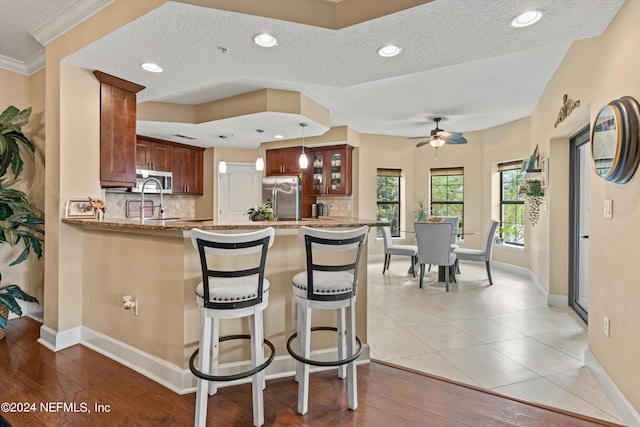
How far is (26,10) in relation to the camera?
2.44m

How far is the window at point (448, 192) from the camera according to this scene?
265 inches

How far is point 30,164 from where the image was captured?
334cm

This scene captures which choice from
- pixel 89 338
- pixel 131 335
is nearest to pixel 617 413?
pixel 131 335

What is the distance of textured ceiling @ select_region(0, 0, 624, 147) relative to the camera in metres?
1.88

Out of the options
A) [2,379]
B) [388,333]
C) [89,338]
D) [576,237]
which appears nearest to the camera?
[2,379]

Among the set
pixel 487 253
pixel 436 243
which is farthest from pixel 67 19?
pixel 487 253

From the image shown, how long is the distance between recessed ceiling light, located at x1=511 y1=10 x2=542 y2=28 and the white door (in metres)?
5.34

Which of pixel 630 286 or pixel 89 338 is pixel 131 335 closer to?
pixel 89 338

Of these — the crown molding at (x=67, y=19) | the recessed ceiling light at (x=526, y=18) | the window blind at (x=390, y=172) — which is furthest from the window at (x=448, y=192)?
the crown molding at (x=67, y=19)

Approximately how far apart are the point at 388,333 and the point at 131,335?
2232 mm

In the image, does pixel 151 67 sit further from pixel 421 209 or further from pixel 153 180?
pixel 421 209

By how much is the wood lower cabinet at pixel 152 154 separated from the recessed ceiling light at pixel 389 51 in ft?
14.2

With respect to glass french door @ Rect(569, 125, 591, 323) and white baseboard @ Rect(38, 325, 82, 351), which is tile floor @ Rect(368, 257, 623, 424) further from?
white baseboard @ Rect(38, 325, 82, 351)

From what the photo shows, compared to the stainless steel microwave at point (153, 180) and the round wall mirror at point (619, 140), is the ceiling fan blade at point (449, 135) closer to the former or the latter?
the round wall mirror at point (619, 140)
